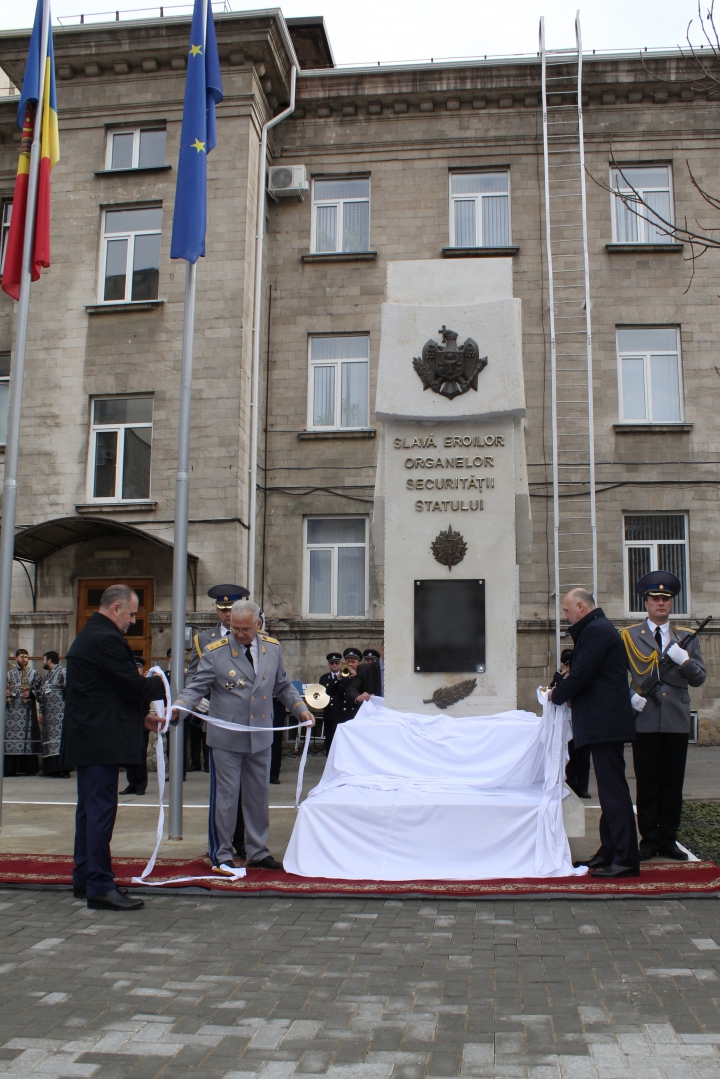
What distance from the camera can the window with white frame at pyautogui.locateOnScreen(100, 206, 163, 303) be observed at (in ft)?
54.7

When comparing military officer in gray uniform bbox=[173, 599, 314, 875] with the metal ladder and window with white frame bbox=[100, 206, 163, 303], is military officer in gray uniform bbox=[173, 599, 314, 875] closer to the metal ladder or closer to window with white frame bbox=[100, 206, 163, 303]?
the metal ladder

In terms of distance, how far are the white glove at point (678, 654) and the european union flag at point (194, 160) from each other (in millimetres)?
5328

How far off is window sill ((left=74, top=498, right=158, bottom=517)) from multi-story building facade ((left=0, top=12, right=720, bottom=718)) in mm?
52

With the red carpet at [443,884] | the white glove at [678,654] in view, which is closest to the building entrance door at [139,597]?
the red carpet at [443,884]

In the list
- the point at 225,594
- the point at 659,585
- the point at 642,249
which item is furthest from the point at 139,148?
the point at 659,585

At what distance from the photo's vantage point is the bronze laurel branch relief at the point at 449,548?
7875 mm

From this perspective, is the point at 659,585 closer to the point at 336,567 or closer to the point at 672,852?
the point at 672,852

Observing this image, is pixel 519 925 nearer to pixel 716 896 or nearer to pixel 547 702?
pixel 716 896

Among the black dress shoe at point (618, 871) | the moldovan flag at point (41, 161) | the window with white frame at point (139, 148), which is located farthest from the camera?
the window with white frame at point (139, 148)

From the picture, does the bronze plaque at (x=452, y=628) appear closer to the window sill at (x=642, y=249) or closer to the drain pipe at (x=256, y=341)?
the drain pipe at (x=256, y=341)

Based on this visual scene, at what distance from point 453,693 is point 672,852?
206 cm

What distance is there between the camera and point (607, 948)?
4.51m

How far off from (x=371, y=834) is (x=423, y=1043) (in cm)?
282

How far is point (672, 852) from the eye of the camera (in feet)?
22.0
